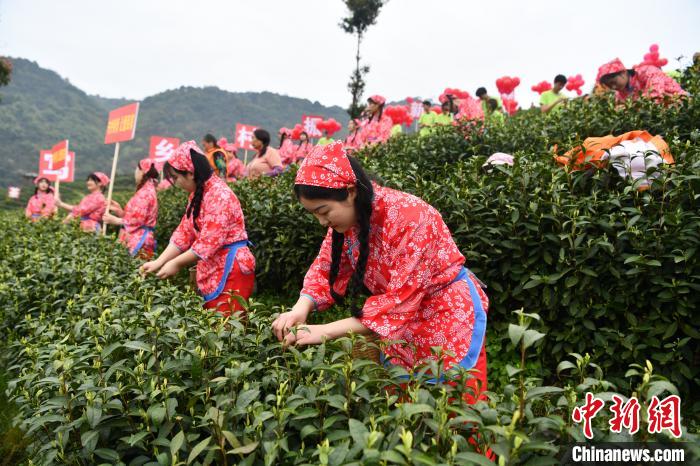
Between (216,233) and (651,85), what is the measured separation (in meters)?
4.82

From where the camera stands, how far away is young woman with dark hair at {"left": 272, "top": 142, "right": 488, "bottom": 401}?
1776 millimetres

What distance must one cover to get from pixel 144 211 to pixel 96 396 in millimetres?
4116

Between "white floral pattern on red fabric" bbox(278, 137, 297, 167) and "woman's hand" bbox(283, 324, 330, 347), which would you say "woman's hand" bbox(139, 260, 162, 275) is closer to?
"woman's hand" bbox(283, 324, 330, 347)

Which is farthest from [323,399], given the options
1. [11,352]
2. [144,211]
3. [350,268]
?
[144,211]

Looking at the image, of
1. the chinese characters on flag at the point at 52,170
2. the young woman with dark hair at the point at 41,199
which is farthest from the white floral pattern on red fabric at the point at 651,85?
the young woman with dark hair at the point at 41,199

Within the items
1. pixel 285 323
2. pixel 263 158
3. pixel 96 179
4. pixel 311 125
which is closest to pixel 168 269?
pixel 285 323

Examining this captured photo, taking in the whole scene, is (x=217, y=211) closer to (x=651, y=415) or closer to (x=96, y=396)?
(x=96, y=396)

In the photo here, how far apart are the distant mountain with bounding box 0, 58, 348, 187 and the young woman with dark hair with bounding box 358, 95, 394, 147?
164 feet

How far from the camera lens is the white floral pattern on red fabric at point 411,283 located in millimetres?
1776

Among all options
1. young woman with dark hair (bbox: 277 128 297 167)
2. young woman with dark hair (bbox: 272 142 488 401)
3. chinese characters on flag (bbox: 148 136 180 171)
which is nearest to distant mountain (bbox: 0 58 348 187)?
chinese characters on flag (bbox: 148 136 180 171)

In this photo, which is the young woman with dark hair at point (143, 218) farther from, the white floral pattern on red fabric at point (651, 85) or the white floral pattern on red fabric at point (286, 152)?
the white floral pattern on red fabric at point (286, 152)

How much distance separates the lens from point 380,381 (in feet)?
4.47

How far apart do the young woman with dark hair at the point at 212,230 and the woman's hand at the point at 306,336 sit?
1.65 m

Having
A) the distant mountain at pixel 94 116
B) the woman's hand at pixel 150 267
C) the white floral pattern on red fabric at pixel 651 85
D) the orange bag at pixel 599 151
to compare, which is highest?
the distant mountain at pixel 94 116
